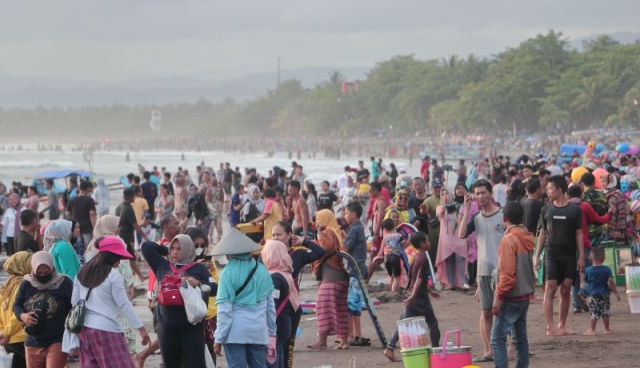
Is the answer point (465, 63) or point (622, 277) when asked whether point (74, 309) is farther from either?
point (465, 63)

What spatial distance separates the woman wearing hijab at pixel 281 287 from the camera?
812 centimetres

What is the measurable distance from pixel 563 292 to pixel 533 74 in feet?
241

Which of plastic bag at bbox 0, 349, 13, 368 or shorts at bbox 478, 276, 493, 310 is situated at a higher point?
shorts at bbox 478, 276, 493, 310

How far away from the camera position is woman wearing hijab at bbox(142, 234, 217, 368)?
7770 millimetres

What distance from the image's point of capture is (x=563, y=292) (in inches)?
415

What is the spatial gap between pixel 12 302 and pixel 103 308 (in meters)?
0.90

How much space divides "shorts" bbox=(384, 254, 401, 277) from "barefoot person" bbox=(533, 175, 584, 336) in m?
2.63

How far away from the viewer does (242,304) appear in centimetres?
738

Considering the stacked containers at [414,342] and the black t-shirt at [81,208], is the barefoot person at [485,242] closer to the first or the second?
the stacked containers at [414,342]

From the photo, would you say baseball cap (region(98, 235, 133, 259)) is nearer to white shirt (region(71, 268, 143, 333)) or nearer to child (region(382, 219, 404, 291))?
white shirt (region(71, 268, 143, 333))

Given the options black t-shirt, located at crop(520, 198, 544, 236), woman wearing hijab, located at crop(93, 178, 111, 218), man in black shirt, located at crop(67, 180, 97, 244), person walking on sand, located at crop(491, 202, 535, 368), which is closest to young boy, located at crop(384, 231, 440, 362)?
person walking on sand, located at crop(491, 202, 535, 368)

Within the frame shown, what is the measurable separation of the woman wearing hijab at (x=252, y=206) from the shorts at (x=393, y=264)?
4.21 m

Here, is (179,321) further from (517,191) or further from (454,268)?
(517,191)

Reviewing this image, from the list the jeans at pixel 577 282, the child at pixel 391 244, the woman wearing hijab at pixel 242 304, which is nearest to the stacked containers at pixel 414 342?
the woman wearing hijab at pixel 242 304
